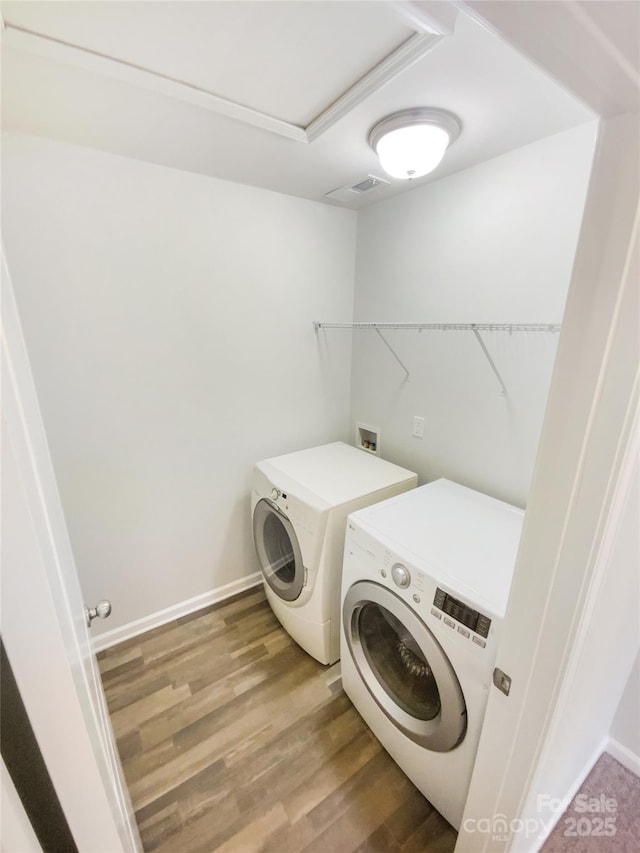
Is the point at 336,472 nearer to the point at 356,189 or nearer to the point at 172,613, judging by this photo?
the point at 172,613

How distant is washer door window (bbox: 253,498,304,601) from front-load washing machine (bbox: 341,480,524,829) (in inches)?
13.0

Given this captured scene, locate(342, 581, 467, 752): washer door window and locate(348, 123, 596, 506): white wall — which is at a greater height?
locate(348, 123, 596, 506): white wall

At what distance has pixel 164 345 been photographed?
1.67m

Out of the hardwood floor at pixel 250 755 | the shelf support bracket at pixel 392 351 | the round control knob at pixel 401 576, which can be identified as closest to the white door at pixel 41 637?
the round control knob at pixel 401 576

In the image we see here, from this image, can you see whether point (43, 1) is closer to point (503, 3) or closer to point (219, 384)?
point (503, 3)

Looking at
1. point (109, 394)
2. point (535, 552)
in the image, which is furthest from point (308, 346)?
point (535, 552)

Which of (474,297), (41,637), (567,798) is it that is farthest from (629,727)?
(41,637)

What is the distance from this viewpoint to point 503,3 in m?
0.37

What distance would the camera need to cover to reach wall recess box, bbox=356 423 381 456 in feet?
7.20

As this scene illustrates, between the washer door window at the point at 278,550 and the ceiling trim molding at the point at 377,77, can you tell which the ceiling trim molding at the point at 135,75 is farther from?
the washer door window at the point at 278,550

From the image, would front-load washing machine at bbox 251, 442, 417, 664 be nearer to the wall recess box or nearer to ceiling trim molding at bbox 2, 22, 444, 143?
the wall recess box

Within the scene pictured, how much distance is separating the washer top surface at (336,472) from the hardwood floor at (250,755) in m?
0.90

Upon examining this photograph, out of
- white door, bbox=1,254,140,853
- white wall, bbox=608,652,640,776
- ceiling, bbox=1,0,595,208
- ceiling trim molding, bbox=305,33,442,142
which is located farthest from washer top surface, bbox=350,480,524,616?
ceiling trim molding, bbox=305,33,442,142

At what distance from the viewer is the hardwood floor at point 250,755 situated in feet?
3.86
